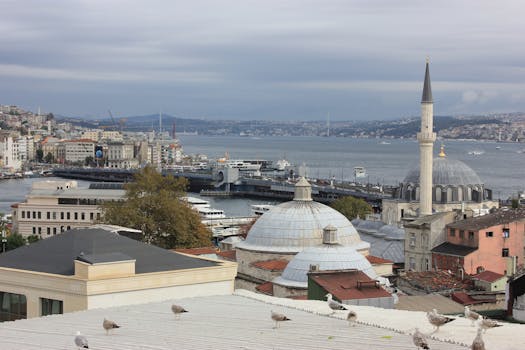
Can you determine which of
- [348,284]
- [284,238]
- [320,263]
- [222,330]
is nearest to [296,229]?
[284,238]

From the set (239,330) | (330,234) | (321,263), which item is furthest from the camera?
(330,234)

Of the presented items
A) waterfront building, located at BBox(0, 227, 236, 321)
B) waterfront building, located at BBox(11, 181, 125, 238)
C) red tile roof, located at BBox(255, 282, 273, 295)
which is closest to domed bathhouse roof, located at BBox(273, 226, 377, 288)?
red tile roof, located at BBox(255, 282, 273, 295)

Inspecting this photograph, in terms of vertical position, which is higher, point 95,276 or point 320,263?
point 95,276

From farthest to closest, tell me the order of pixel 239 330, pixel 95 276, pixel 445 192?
1. pixel 445 192
2. pixel 95 276
3. pixel 239 330

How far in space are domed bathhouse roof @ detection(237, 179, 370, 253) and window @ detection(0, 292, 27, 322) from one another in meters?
14.4

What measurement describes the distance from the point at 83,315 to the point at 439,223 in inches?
894

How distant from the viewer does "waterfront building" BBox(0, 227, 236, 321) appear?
16.2 meters

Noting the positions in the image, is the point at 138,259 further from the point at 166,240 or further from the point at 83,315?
the point at 166,240

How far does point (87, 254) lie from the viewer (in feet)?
56.6

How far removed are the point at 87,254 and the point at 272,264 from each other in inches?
540

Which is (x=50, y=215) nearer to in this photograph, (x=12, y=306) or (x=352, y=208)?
(x=352, y=208)

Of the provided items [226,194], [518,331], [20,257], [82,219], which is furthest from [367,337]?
[226,194]

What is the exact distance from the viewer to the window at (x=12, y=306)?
55.6 feet

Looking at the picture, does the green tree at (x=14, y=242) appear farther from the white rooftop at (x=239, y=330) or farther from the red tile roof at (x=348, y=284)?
the white rooftop at (x=239, y=330)
